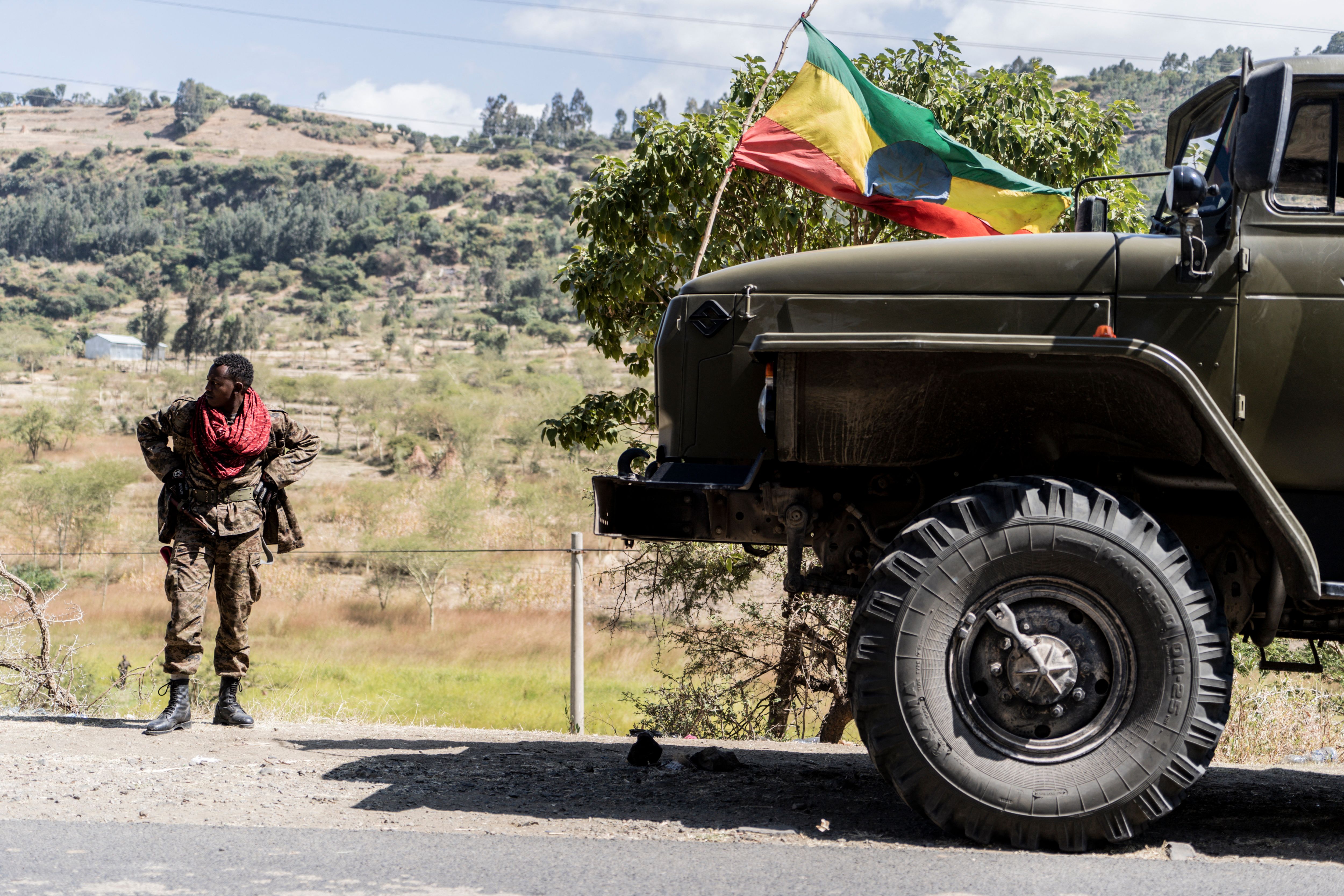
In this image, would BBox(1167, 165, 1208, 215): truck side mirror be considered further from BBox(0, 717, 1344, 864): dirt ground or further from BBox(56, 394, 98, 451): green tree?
BBox(56, 394, 98, 451): green tree

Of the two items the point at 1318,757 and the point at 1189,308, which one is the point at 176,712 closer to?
the point at 1189,308

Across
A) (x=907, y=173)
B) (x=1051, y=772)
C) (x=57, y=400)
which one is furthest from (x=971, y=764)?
(x=57, y=400)

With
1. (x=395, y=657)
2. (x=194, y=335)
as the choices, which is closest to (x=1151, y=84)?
(x=194, y=335)

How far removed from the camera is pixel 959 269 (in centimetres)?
443

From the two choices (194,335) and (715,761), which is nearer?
(715,761)

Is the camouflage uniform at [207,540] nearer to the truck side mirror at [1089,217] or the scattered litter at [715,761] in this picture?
the scattered litter at [715,761]

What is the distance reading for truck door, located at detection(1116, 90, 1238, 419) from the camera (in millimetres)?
4277

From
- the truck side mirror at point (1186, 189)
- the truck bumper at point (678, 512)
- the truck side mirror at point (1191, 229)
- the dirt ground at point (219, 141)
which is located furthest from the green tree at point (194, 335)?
the truck side mirror at point (1186, 189)

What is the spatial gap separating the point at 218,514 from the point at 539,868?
3.59 m

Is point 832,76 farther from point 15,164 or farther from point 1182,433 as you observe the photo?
point 15,164

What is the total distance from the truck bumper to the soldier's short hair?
105 inches

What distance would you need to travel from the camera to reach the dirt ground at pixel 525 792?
4344 millimetres

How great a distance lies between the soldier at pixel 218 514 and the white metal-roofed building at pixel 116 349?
53446 millimetres

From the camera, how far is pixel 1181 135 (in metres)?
5.55
